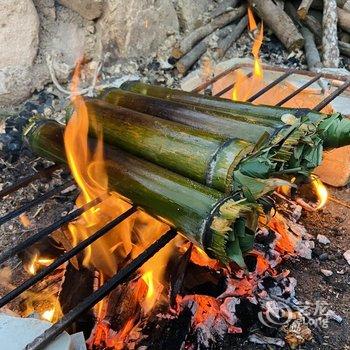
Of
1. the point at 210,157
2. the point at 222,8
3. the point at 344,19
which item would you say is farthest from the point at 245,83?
the point at 344,19

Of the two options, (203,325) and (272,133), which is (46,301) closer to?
(203,325)

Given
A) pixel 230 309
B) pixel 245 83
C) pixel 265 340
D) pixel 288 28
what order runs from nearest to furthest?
pixel 265 340 < pixel 230 309 < pixel 245 83 < pixel 288 28

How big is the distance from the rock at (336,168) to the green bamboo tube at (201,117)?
5.57 ft

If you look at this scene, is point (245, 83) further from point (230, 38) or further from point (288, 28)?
point (288, 28)

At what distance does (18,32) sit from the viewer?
13.9 feet

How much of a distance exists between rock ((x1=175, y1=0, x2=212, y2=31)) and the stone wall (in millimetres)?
13

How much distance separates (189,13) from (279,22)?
4.12 feet

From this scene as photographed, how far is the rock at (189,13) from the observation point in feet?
18.2

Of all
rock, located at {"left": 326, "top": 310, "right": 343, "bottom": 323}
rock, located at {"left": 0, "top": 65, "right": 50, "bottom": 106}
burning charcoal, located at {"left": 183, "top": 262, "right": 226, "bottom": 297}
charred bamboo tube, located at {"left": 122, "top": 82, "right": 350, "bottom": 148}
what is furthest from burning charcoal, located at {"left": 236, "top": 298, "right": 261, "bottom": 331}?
rock, located at {"left": 0, "top": 65, "right": 50, "bottom": 106}

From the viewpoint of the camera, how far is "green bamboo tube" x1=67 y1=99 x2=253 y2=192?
1.89 metres

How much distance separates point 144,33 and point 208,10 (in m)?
1.25

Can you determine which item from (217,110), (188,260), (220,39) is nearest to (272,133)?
(217,110)

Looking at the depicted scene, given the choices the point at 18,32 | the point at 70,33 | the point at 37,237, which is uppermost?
the point at 18,32

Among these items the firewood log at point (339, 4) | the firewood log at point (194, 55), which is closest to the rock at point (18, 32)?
the firewood log at point (194, 55)
